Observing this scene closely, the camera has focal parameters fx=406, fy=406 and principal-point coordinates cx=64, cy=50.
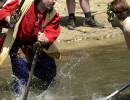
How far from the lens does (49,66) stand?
15.8 feet

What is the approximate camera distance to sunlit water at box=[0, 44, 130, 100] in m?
5.35

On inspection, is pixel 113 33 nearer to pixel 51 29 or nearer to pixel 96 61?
pixel 96 61

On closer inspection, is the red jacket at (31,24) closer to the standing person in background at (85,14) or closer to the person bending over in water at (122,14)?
the person bending over in water at (122,14)

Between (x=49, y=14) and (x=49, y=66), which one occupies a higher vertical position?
(x=49, y=14)

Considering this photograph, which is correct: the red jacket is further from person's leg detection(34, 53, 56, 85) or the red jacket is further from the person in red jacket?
person's leg detection(34, 53, 56, 85)

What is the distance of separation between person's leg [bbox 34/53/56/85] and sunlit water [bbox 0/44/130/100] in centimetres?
18

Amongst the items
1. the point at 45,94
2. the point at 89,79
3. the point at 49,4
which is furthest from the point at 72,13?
the point at 49,4

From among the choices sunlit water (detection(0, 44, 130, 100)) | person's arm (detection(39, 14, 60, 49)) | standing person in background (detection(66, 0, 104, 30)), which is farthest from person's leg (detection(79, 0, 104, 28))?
person's arm (detection(39, 14, 60, 49))

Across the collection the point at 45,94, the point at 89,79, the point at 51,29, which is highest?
the point at 51,29

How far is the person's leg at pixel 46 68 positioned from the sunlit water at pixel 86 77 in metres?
0.18

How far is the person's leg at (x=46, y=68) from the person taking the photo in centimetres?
481

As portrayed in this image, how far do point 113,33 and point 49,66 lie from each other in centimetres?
377

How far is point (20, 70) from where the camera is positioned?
15.6 feet

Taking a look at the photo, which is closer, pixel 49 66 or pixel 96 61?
pixel 49 66
